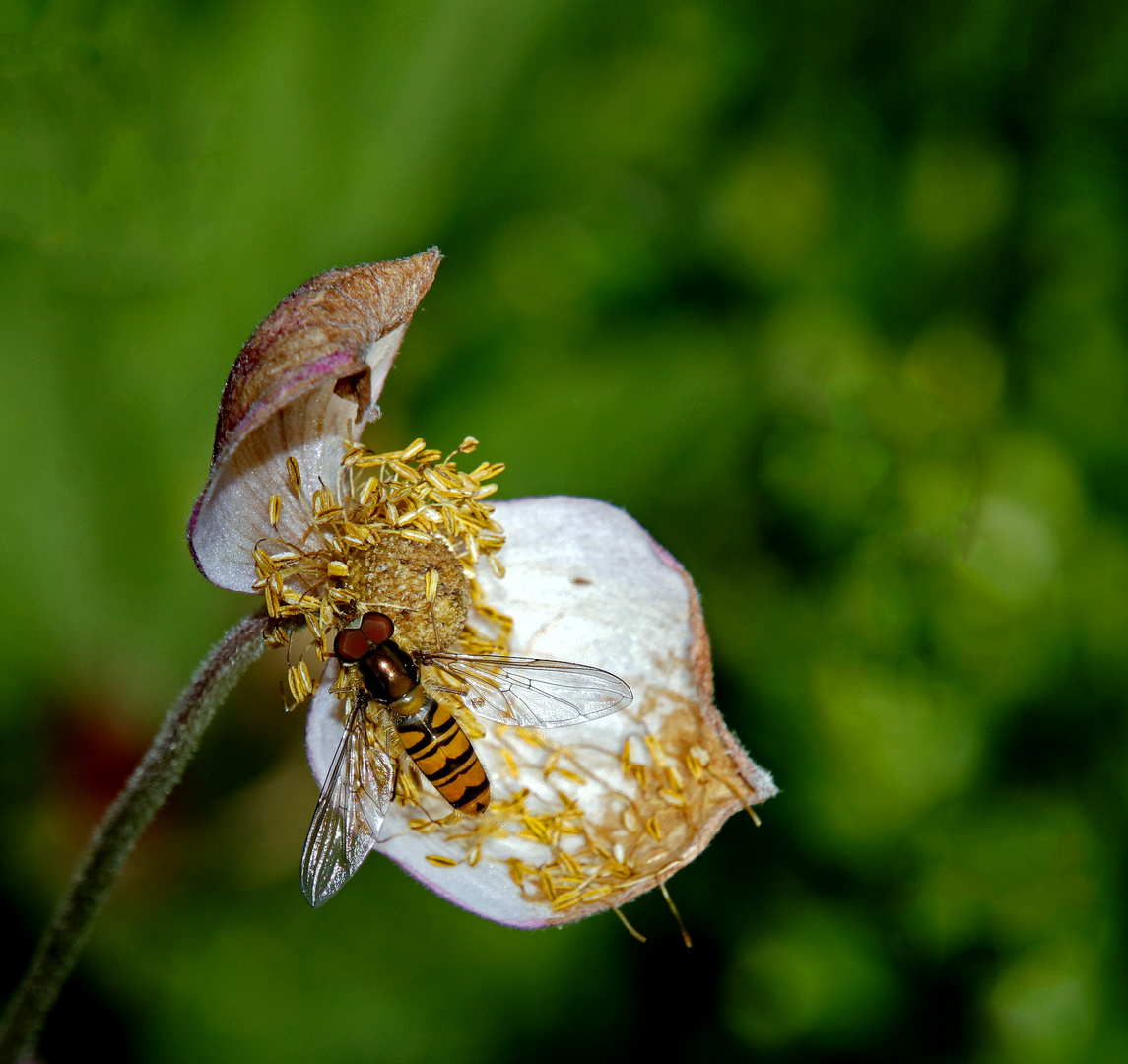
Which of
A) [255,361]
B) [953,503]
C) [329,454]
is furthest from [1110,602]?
[255,361]

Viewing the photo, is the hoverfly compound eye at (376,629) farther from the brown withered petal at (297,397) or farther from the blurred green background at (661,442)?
the blurred green background at (661,442)

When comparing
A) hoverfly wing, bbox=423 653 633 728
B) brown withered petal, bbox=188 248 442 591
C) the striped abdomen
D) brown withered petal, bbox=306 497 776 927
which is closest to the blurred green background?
brown withered petal, bbox=306 497 776 927

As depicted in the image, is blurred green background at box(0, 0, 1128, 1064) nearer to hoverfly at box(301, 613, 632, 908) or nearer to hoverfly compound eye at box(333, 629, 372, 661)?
Result: hoverfly at box(301, 613, 632, 908)

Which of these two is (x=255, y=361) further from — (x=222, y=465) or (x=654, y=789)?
(x=654, y=789)

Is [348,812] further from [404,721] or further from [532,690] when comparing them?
[532,690]

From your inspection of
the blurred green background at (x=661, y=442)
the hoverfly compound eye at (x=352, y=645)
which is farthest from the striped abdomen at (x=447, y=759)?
the blurred green background at (x=661, y=442)
